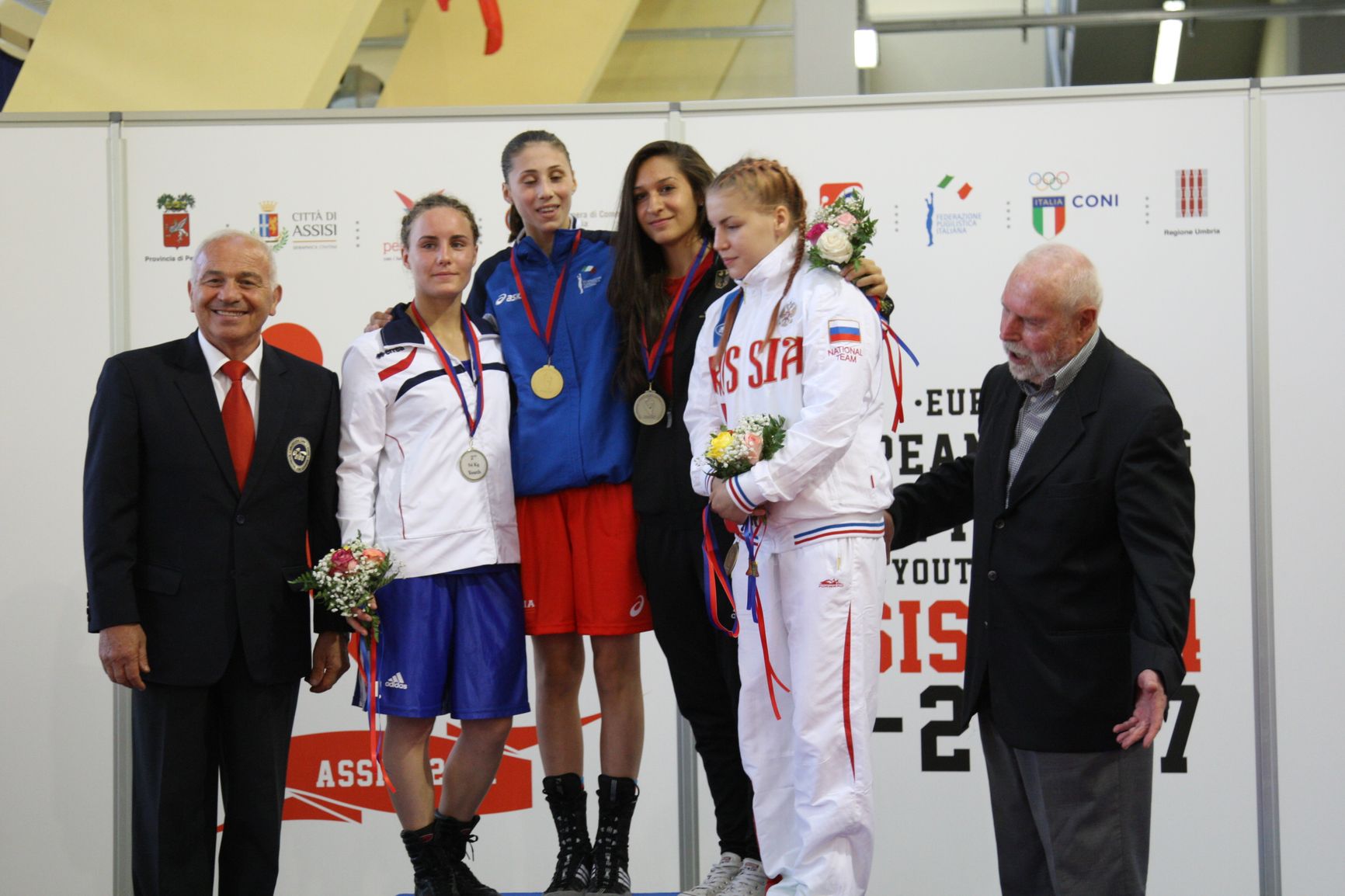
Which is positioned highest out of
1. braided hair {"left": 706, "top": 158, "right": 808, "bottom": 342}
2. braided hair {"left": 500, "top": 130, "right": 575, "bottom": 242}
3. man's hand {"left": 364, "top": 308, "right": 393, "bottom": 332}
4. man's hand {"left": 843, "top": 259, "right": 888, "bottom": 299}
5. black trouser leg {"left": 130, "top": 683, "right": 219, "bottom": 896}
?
braided hair {"left": 500, "top": 130, "right": 575, "bottom": 242}

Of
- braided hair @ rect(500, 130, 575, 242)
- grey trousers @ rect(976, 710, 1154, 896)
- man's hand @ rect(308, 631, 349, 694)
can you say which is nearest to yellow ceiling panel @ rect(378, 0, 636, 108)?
braided hair @ rect(500, 130, 575, 242)

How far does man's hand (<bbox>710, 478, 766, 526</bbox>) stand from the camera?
2.96 meters

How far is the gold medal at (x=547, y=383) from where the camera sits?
3.38m

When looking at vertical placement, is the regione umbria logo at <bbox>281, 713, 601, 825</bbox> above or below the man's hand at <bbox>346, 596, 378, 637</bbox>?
below

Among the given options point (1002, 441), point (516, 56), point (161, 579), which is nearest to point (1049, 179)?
point (1002, 441)

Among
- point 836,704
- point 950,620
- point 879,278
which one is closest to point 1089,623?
point 836,704

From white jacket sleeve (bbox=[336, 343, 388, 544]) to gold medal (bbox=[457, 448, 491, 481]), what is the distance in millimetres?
238

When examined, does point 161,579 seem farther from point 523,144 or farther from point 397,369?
point 523,144

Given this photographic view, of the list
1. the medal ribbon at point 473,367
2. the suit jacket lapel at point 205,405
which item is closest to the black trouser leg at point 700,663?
the medal ribbon at point 473,367

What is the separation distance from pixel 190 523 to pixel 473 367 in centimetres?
82

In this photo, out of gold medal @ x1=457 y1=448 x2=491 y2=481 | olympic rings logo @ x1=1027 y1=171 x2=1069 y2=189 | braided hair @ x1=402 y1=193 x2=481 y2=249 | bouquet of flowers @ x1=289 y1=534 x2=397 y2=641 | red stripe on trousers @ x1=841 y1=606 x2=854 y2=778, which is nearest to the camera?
red stripe on trousers @ x1=841 y1=606 x2=854 y2=778

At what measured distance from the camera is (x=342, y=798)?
4.65 metres

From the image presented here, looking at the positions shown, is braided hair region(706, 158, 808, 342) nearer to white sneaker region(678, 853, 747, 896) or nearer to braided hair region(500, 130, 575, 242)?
braided hair region(500, 130, 575, 242)

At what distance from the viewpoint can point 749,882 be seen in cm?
325
